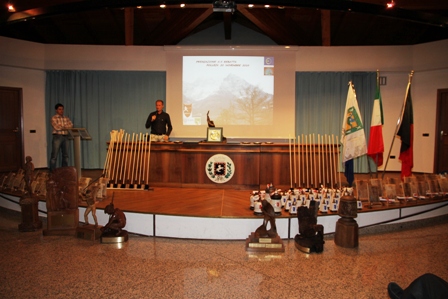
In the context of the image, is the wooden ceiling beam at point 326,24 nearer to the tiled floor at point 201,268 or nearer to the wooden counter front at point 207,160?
the wooden counter front at point 207,160

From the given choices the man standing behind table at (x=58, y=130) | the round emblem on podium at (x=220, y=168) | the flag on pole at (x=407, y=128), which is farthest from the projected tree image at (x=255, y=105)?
the man standing behind table at (x=58, y=130)

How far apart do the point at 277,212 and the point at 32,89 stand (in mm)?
7182

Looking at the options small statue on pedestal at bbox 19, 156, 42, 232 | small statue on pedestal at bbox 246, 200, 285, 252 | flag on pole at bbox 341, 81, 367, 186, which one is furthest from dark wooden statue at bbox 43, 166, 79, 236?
flag on pole at bbox 341, 81, 367, 186

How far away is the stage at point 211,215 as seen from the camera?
143 inches

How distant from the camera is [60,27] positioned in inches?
330

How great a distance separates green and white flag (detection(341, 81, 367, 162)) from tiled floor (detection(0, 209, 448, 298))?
1.55 metres

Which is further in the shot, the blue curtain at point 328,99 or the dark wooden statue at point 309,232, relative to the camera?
the blue curtain at point 328,99

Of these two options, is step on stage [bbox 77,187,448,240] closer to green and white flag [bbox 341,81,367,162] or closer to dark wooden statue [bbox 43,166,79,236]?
dark wooden statue [bbox 43,166,79,236]

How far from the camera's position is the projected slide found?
25.8 ft

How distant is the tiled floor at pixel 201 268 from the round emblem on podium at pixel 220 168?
1.99 metres

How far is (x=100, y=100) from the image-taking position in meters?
8.33

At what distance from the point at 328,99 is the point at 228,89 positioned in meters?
2.42

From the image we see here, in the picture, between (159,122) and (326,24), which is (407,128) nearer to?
(326,24)

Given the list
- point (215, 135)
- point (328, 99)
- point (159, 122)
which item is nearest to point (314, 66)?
point (328, 99)
